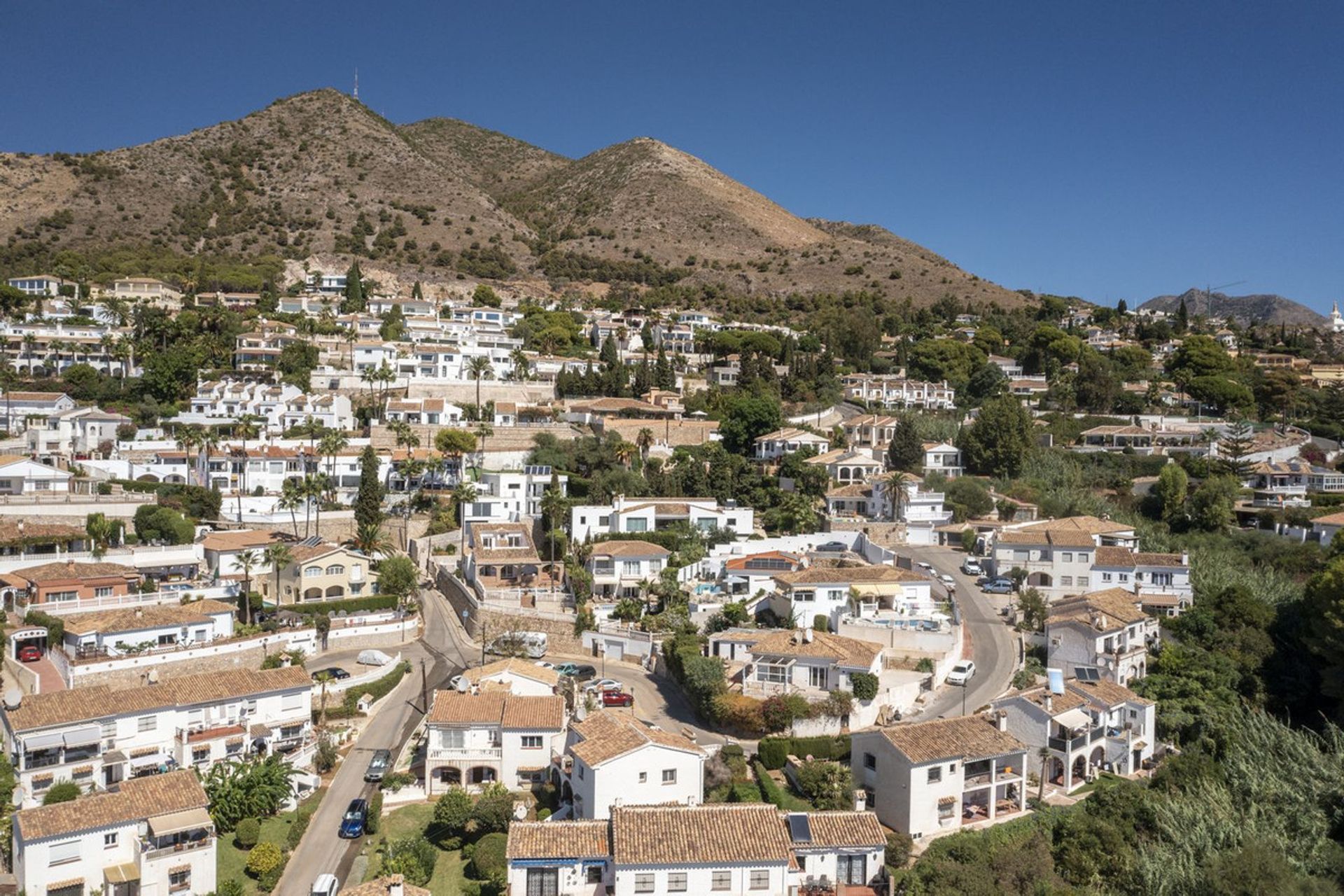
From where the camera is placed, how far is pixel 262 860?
26.7m

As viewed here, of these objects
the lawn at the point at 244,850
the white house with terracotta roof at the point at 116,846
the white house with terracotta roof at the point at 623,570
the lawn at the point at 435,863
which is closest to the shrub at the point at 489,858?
the lawn at the point at 435,863

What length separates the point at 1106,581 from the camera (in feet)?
160

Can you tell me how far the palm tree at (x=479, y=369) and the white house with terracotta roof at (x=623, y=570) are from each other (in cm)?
2839

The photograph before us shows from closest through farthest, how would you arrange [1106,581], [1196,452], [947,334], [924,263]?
[1106,581] < [1196,452] < [947,334] < [924,263]

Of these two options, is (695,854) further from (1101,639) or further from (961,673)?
(1101,639)

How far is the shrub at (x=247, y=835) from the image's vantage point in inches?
1104

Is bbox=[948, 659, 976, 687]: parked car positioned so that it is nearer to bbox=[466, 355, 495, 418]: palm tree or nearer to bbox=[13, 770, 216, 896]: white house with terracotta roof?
bbox=[13, 770, 216, 896]: white house with terracotta roof

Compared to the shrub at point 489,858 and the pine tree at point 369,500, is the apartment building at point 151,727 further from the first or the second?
the pine tree at point 369,500

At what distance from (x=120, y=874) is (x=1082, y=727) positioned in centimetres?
2791

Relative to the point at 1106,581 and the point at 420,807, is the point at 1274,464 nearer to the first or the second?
the point at 1106,581

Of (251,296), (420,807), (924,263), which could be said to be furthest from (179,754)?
(924,263)

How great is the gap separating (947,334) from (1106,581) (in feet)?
195

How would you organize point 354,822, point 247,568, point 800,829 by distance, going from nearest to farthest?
point 800,829, point 354,822, point 247,568

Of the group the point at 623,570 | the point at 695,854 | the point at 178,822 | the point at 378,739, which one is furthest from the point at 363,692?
the point at 695,854
